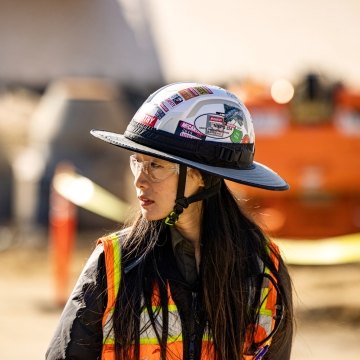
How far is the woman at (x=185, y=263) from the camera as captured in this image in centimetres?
282

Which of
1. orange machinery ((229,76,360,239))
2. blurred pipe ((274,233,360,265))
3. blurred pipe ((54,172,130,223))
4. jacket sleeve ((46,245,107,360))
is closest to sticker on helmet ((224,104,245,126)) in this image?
jacket sleeve ((46,245,107,360))

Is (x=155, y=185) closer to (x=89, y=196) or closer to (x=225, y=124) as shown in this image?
(x=225, y=124)

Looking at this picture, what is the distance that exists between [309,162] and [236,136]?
24.1 ft

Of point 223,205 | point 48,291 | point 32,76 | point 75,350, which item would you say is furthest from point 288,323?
point 32,76

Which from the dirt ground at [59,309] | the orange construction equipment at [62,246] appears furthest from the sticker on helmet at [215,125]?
the orange construction equipment at [62,246]

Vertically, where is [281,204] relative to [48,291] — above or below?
above

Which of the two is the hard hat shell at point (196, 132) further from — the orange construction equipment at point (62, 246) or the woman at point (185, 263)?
the orange construction equipment at point (62, 246)

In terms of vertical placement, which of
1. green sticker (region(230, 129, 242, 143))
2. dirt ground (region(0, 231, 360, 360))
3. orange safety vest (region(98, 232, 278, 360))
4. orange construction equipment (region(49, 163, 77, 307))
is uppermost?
green sticker (region(230, 129, 242, 143))

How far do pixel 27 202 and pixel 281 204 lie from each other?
3648mm

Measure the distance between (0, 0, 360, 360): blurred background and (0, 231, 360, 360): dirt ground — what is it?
0.02 m

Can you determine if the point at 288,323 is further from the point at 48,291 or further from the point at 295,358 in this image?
the point at 48,291

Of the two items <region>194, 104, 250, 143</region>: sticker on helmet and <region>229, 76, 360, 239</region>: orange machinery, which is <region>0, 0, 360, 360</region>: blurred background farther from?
<region>194, 104, 250, 143</region>: sticker on helmet

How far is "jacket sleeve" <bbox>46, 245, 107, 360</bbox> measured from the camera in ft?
9.14

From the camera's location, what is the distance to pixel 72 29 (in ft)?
71.9
